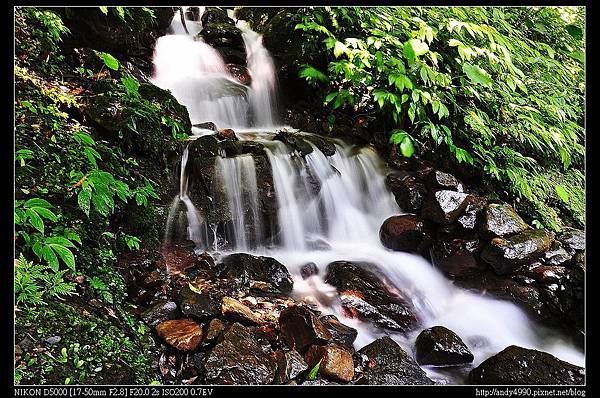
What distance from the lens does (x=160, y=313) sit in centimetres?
274

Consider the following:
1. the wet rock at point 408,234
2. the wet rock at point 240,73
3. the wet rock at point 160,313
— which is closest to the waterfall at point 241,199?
the wet rock at point 160,313

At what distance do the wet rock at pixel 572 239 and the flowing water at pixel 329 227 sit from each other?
1.13 meters

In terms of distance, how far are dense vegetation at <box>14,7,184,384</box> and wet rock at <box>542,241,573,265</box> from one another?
4.29 m

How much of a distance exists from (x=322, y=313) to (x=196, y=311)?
1198mm

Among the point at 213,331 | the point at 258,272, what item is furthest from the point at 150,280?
the point at 258,272

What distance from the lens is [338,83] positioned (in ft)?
19.9

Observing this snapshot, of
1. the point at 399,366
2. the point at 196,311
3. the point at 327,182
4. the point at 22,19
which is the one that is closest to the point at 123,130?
the point at 22,19

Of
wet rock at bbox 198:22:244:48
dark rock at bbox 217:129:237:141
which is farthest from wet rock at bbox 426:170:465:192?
wet rock at bbox 198:22:244:48

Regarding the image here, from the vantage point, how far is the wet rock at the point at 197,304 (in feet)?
9.14

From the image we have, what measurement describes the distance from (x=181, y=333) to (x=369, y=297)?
6.60 feet

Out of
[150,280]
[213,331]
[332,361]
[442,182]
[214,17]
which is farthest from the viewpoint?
[214,17]

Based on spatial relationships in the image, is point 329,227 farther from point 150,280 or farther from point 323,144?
point 150,280

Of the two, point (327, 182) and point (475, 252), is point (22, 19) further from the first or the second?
point (475, 252)

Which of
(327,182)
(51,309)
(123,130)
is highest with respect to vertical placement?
(123,130)
